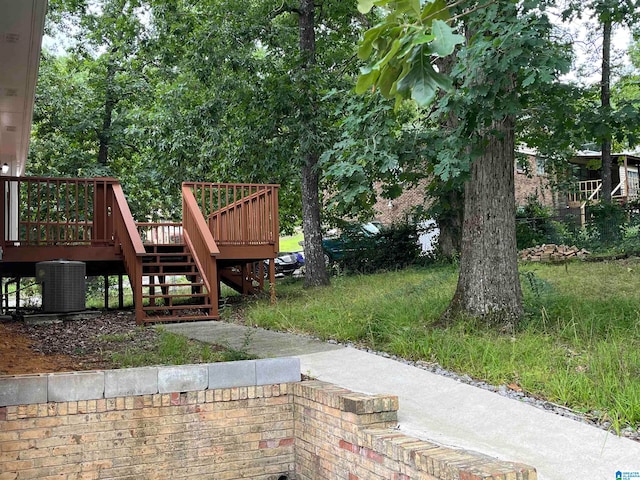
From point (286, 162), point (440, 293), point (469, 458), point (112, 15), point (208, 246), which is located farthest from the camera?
point (112, 15)

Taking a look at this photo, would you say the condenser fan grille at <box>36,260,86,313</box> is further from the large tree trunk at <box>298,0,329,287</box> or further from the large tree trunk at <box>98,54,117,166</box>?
the large tree trunk at <box>98,54,117,166</box>

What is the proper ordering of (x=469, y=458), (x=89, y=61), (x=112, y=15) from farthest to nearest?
(x=89, y=61) → (x=112, y=15) → (x=469, y=458)

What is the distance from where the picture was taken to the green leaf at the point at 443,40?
2.03 metres

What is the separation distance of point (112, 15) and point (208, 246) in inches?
268

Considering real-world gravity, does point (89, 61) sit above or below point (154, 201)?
above

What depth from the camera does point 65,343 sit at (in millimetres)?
7223

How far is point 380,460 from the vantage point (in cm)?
381

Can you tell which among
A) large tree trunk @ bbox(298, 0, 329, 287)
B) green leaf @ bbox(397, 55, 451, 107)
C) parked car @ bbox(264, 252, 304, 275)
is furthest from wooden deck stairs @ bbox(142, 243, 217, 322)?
parked car @ bbox(264, 252, 304, 275)

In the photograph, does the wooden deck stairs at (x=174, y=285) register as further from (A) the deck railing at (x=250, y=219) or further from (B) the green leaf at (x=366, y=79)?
(B) the green leaf at (x=366, y=79)

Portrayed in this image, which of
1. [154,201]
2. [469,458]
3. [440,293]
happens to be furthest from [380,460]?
[154,201]

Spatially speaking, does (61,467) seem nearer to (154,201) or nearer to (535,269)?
(535,269)

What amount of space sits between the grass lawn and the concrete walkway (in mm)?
284

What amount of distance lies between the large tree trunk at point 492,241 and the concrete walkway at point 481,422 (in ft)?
4.89

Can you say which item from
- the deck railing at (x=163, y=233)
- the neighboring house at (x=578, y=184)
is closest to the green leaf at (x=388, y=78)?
the deck railing at (x=163, y=233)
